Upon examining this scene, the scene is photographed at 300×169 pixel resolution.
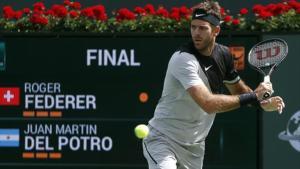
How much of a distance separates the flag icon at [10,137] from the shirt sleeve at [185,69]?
321 centimetres

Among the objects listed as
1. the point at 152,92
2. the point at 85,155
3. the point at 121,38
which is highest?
the point at 121,38

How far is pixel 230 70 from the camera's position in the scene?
19.0ft

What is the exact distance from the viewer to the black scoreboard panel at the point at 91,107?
8.25 meters

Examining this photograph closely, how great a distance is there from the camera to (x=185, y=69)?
5414 mm

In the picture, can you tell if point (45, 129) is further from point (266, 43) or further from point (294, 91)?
point (266, 43)

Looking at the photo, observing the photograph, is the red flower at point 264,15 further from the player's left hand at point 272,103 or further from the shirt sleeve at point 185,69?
the player's left hand at point 272,103

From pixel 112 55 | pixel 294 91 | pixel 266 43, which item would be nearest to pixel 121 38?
pixel 112 55

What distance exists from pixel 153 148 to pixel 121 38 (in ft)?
9.25

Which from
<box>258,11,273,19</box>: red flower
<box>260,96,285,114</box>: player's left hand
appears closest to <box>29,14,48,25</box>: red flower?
<box>258,11,273,19</box>: red flower

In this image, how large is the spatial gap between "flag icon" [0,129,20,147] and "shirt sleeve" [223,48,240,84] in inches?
Result: 123

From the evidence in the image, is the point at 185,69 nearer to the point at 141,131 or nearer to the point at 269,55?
the point at 141,131

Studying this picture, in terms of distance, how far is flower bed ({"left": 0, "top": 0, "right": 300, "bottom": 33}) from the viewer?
27.1ft

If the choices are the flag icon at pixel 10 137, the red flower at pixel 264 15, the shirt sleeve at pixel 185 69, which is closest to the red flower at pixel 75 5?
the flag icon at pixel 10 137

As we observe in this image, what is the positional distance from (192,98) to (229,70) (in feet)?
1.58
